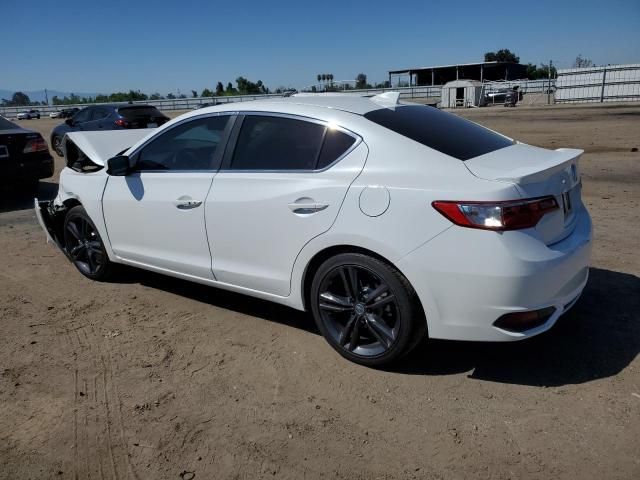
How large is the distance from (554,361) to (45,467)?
292cm

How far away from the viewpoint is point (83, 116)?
1529 cm

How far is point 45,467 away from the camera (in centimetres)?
262

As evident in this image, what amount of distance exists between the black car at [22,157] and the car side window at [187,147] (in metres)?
5.37

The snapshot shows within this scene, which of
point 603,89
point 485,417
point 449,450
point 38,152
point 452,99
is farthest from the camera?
point 452,99

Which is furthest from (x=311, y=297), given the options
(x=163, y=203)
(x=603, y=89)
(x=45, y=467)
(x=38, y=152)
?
(x=603, y=89)

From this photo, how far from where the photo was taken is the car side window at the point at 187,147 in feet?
13.0

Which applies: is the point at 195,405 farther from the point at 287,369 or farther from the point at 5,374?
the point at 5,374

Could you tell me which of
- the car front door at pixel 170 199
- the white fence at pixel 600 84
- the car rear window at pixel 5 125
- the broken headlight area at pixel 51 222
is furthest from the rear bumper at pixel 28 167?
the white fence at pixel 600 84

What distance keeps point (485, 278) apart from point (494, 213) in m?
0.34

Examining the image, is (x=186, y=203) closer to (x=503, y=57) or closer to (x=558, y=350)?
(x=558, y=350)

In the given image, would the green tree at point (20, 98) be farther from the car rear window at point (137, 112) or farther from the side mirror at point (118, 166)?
the side mirror at point (118, 166)

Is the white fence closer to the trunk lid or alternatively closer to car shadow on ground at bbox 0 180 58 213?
car shadow on ground at bbox 0 180 58 213

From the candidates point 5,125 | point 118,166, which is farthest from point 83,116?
point 118,166

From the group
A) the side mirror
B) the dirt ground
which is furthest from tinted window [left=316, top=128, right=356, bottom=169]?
the side mirror
